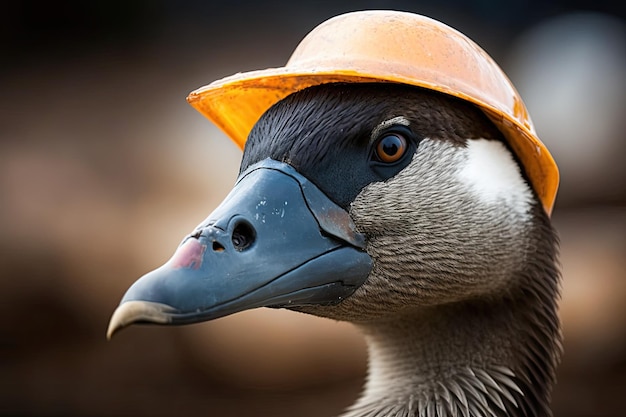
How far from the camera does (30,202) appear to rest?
5.41 m

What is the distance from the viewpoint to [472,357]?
213cm

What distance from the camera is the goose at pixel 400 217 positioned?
180cm

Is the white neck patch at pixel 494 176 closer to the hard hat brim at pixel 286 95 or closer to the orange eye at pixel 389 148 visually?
the hard hat brim at pixel 286 95

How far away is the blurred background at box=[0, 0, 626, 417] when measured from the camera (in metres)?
5.18

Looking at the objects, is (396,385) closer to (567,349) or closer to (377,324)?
(377,324)

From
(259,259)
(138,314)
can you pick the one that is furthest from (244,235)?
(138,314)

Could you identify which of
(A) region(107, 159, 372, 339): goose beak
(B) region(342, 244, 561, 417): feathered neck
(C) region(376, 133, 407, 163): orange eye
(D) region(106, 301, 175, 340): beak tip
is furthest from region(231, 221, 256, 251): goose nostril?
(B) region(342, 244, 561, 417): feathered neck

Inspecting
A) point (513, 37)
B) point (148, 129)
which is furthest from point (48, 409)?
point (513, 37)

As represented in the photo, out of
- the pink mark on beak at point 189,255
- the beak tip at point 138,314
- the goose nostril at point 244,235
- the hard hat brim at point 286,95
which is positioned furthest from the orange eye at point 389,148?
the beak tip at point 138,314

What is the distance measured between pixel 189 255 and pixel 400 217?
56 centimetres

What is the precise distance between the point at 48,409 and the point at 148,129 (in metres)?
2.09

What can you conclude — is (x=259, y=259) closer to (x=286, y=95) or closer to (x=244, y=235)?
(x=244, y=235)

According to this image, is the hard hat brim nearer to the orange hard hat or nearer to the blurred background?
the orange hard hat

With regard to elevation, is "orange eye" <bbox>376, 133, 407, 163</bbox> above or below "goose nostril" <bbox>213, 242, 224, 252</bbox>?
above
